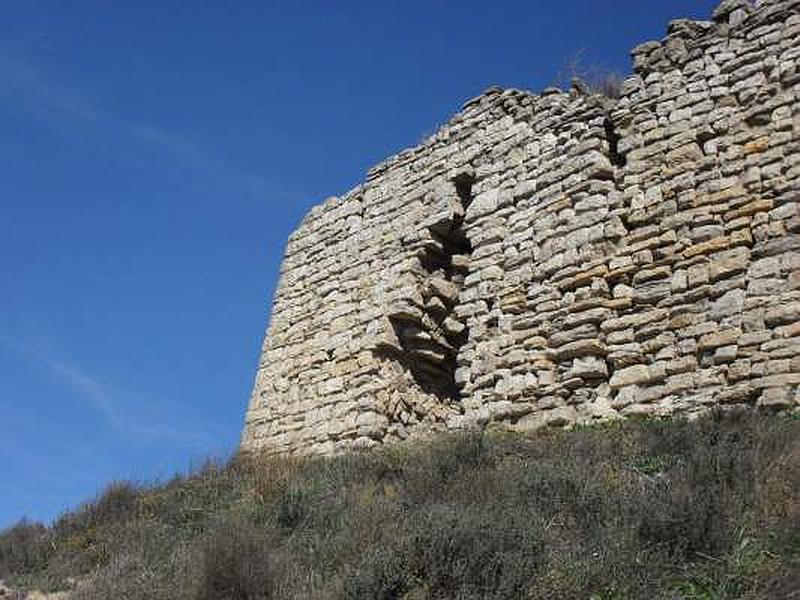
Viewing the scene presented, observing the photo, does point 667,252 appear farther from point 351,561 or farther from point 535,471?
point 351,561

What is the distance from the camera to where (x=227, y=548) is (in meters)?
6.12

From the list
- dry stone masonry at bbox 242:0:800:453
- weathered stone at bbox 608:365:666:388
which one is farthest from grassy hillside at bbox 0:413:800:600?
dry stone masonry at bbox 242:0:800:453

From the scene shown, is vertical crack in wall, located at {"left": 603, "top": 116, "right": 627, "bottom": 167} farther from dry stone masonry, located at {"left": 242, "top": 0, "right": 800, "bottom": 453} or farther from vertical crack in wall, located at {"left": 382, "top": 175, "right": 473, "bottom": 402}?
vertical crack in wall, located at {"left": 382, "top": 175, "right": 473, "bottom": 402}

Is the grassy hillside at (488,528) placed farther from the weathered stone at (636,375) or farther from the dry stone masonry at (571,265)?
the dry stone masonry at (571,265)

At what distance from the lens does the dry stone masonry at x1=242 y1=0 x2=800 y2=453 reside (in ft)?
27.8

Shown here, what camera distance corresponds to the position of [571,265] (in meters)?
9.77

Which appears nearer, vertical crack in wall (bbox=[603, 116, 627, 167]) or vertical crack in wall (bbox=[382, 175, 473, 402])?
vertical crack in wall (bbox=[603, 116, 627, 167])

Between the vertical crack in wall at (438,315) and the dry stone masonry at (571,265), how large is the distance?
27 millimetres

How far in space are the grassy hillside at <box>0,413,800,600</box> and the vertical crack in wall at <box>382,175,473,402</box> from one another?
114 inches

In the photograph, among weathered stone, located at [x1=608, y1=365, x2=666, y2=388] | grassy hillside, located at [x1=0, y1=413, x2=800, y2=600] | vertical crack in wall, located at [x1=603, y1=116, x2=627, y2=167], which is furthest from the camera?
vertical crack in wall, located at [x1=603, y1=116, x2=627, y2=167]

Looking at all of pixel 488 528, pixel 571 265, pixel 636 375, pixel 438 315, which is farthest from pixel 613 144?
pixel 488 528

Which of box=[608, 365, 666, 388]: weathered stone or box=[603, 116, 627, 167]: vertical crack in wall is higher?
box=[603, 116, 627, 167]: vertical crack in wall

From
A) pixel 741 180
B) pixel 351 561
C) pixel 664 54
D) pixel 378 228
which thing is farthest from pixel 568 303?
pixel 351 561

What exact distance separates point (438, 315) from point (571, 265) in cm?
229
